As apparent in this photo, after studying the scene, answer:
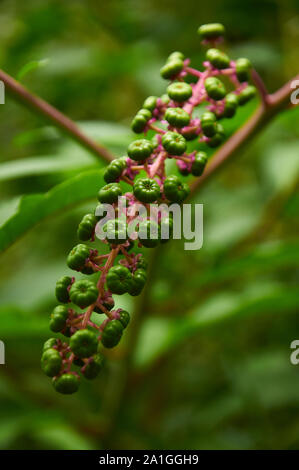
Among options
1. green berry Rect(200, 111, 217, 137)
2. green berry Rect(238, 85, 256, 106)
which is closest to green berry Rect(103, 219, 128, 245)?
green berry Rect(200, 111, 217, 137)

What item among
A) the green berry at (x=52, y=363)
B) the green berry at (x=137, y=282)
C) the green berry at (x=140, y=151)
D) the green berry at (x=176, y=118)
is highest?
the green berry at (x=176, y=118)

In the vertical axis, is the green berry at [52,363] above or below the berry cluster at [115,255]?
below

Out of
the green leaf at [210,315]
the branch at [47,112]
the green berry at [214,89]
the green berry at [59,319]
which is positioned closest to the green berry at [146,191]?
the green berry at [59,319]

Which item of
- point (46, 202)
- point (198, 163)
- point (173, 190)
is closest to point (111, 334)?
point (173, 190)

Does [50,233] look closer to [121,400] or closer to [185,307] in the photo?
[185,307]

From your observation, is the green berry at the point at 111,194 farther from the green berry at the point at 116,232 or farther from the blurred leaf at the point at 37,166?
the blurred leaf at the point at 37,166

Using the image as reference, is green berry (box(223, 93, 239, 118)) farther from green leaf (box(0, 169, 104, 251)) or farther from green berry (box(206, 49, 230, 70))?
→ green leaf (box(0, 169, 104, 251))

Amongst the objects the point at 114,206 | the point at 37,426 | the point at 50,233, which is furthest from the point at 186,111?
the point at 50,233

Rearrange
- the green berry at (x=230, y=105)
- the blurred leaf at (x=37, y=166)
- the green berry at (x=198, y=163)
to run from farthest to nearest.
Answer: the blurred leaf at (x=37, y=166), the green berry at (x=230, y=105), the green berry at (x=198, y=163)
